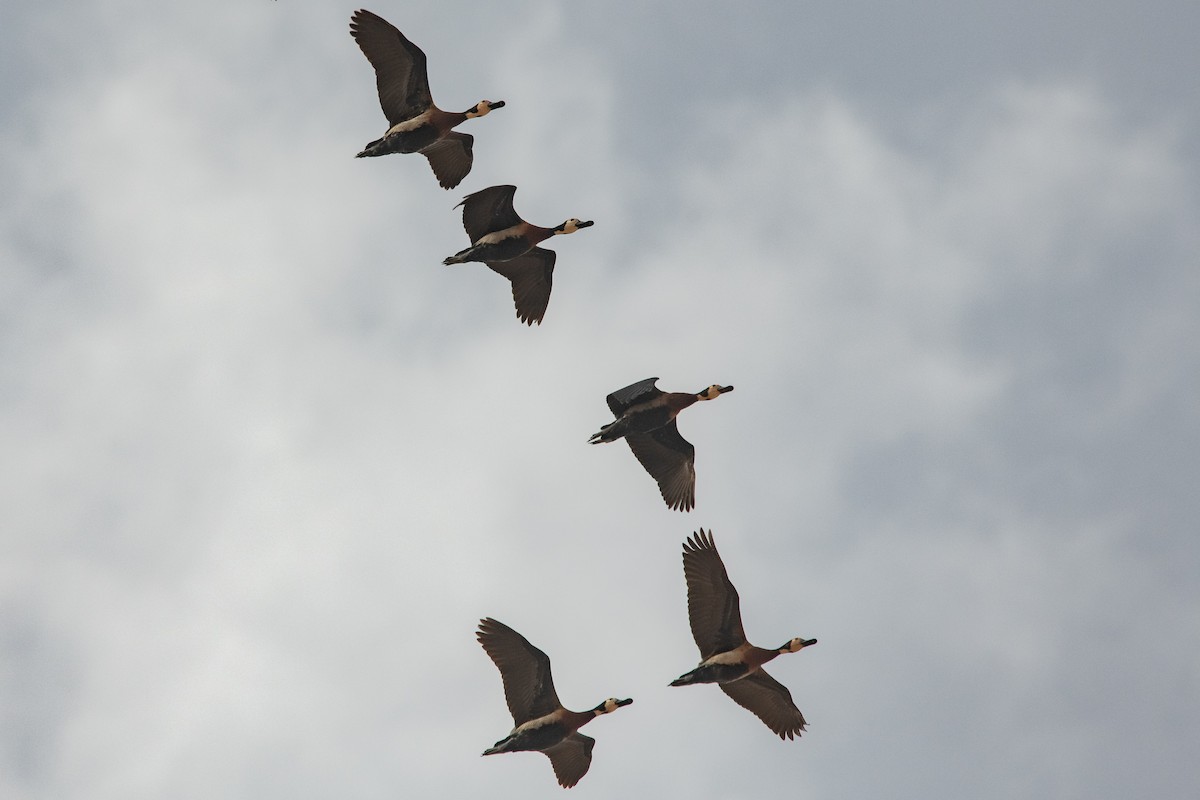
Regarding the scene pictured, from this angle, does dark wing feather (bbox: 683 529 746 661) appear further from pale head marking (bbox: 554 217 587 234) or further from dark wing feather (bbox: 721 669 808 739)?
pale head marking (bbox: 554 217 587 234)

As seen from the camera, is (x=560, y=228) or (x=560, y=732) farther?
(x=560, y=228)

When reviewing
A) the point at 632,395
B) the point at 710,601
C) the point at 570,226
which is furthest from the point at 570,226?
the point at 710,601

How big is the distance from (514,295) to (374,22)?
8.71 meters

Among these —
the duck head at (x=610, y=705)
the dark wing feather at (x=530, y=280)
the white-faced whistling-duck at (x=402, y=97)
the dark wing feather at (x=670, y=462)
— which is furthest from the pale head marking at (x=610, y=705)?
the white-faced whistling-duck at (x=402, y=97)

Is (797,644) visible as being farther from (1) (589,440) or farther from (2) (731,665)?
(1) (589,440)

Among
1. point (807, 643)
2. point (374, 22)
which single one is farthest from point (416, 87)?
point (807, 643)

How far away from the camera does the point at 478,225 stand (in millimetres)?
44188

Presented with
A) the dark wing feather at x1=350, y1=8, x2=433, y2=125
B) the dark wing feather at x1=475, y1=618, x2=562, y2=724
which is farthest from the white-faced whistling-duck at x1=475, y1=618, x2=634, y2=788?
the dark wing feather at x1=350, y1=8, x2=433, y2=125

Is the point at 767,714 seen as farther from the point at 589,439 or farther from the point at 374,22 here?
the point at 374,22

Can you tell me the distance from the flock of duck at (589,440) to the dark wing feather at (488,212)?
0.09 feet

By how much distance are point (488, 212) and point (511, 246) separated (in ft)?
3.72

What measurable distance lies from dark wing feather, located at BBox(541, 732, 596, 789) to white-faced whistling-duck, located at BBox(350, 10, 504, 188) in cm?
1643

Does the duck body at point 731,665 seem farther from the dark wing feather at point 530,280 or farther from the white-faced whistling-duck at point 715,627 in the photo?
the dark wing feather at point 530,280

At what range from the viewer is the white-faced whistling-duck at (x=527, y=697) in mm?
40688
